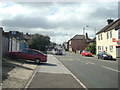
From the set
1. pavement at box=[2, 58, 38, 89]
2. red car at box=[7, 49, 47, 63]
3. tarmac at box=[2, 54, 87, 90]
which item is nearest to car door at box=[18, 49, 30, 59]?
red car at box=[7, 49, 47, 63]

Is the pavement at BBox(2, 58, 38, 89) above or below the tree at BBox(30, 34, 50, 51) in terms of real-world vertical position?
below

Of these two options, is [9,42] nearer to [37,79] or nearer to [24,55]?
[24,55]

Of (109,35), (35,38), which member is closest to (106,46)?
(109,35)

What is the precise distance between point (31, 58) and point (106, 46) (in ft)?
84.2

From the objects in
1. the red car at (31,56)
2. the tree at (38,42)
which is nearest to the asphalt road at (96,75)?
the red car at (31,56)

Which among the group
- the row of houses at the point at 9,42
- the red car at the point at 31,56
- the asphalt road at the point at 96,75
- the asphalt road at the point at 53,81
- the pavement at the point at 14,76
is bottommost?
the asphalt road at the point at 96,75

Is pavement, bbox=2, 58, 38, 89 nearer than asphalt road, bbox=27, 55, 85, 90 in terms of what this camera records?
Yes

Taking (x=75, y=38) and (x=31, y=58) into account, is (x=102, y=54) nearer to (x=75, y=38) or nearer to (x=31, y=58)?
(x=31, y=58)

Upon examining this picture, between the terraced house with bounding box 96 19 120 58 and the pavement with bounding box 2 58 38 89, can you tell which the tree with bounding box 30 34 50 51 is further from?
the pavement with bounding box 2 58 38 89

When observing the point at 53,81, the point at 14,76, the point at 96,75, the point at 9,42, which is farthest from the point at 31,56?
the point at 53,81

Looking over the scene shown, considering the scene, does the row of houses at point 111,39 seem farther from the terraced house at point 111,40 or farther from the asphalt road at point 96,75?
the asphalt road at point 96,75

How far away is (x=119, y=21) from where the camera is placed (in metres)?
41.4

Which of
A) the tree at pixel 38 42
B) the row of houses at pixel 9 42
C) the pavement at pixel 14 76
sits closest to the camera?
the pavement at pixel 14 76

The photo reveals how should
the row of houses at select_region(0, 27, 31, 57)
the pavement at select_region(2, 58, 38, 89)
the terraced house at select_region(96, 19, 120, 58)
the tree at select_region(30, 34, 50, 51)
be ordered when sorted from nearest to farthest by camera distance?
the pavement at select_region(2, 58, 38, 89)
the row of houses at select_region(0, 27, 31, 57)
the terraced house at select_region(96, 19, 120, 58)
the tree at select_region(30, 34, 50, 51)
